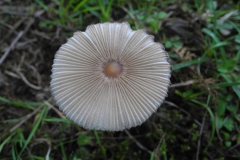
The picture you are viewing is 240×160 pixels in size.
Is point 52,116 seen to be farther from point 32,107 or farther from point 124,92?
point 124,92

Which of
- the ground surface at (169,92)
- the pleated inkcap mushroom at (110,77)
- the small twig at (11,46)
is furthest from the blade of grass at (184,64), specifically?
the small twig at (11,46)

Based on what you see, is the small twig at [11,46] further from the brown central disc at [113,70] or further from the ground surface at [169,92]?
the brown central disc at [113,70]

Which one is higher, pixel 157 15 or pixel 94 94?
pixel 157 15

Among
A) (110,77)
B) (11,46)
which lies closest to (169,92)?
(110,77)

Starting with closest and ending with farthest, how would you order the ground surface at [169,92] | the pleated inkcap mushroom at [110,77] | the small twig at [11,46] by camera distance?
1. the pleated inkcap mushroom at [110,77]
2. the ground surface at [169,92]
3. the small twig at [11,46]

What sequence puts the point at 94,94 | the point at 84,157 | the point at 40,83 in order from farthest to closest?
the point at 40,83 → the point at 84,157 → the point at 94,94

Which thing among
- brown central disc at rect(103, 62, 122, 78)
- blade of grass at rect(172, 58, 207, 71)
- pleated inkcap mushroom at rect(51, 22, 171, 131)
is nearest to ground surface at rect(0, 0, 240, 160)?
blade of grass at rect(172, 58, 207, 71)

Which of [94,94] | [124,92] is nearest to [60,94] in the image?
[94,94]

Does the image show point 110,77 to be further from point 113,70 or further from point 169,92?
point 169,92
